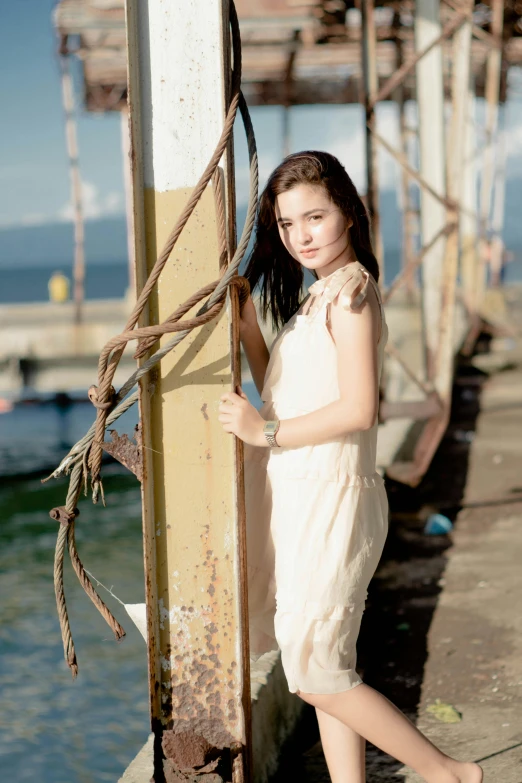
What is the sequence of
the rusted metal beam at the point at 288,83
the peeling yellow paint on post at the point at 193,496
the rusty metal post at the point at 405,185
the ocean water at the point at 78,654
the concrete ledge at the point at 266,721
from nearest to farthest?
the peeling yellow paint on post at the point at 193,496 < the concrete ledge at the point at 266,721 < the ocean water at the point at 78,654 < the rusty metal post at the point at 405,185 < the rusted metal beam at the point at 288,83

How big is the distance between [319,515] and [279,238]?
2.40 feet

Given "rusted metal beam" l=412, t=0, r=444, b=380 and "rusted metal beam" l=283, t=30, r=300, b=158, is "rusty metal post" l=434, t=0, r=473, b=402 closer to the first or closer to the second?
"rusted metal beam" l=412, t=0, r=444, b=380

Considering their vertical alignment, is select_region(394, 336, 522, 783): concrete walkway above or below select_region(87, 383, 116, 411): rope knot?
below

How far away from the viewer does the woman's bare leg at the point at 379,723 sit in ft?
7.07

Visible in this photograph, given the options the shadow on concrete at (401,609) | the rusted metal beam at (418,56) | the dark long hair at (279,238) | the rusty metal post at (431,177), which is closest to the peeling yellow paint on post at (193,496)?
the dark long hair at (279,238)

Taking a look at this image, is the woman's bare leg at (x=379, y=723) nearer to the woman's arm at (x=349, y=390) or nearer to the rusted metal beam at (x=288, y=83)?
the woman's arm at (x=349, y=390)

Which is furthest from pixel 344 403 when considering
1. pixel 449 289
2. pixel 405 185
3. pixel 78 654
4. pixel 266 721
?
pixel 405 185

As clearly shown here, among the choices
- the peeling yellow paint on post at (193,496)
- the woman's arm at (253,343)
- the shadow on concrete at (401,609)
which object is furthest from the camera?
the shadow on concrete at (401,609)

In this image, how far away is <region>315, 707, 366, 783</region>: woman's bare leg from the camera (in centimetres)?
223

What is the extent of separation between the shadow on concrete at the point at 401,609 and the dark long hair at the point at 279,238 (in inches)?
54.9

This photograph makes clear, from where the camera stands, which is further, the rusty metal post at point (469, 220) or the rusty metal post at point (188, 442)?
the rusty metal post at point (469, 220)

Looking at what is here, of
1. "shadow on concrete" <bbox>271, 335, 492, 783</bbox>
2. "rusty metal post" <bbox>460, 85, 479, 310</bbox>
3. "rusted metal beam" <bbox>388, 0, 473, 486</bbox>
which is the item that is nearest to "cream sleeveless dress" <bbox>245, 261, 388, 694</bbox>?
"shadow on concrete" <bbox>271, 335, 492, 783</bbox>

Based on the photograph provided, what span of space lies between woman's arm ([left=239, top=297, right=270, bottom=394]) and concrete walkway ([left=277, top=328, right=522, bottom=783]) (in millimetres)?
1258

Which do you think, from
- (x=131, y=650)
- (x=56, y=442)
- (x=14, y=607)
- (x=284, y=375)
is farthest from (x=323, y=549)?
(x=56, y=442)
